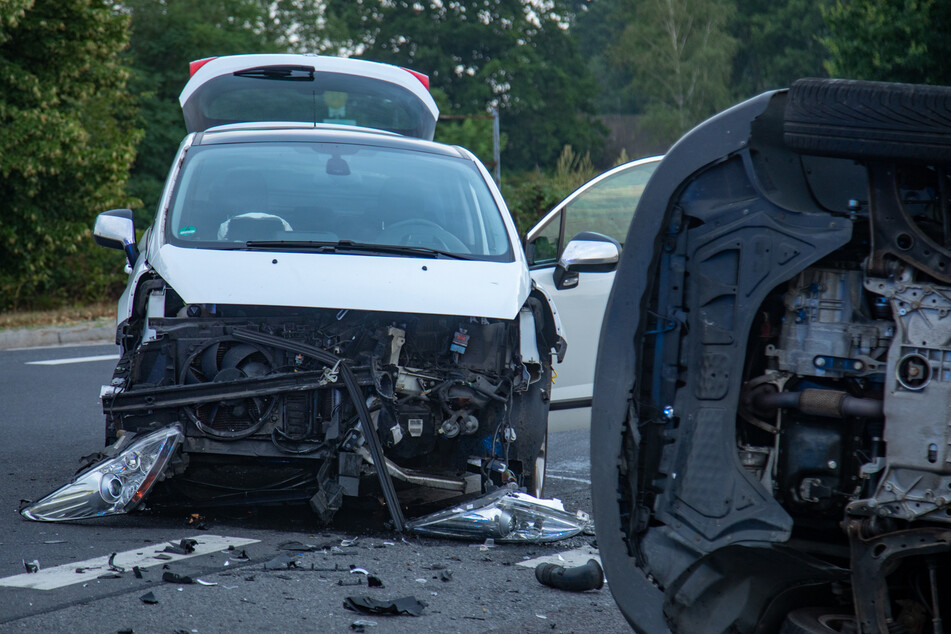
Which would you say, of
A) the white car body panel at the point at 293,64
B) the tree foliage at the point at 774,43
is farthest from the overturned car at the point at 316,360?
the tree foliage at the point at 774,43

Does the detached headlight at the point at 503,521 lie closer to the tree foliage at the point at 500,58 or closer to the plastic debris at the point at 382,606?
the plastic debris at the point at 382,606

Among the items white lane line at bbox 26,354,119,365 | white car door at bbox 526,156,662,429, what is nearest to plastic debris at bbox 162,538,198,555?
white car door at bbox 526,156,662,429

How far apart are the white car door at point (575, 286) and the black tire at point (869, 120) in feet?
12.4

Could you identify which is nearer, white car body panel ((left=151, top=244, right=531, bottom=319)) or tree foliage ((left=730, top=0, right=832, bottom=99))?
white car body panel ((left=151, top=244, right=531, bottom=319))

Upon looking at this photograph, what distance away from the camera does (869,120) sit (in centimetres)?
269

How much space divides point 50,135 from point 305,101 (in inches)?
295

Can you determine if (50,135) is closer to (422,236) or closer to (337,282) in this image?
(422,236)

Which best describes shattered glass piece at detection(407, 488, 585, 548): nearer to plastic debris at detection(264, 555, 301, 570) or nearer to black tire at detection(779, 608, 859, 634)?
plastic debris at detection(264, 555, 301, 570)

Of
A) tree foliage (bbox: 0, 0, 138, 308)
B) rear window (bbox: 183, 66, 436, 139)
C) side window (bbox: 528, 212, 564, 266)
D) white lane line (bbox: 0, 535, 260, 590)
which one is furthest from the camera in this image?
tree foliage (bbox: 0, 0, 138, 308)

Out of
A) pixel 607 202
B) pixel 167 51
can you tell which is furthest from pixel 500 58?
pixel 607 202

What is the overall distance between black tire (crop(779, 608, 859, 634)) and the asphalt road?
1.03 m

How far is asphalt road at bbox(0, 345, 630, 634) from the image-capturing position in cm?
375

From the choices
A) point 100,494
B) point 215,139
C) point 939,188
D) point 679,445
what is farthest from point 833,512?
point 215,139

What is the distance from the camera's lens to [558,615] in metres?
4.01
